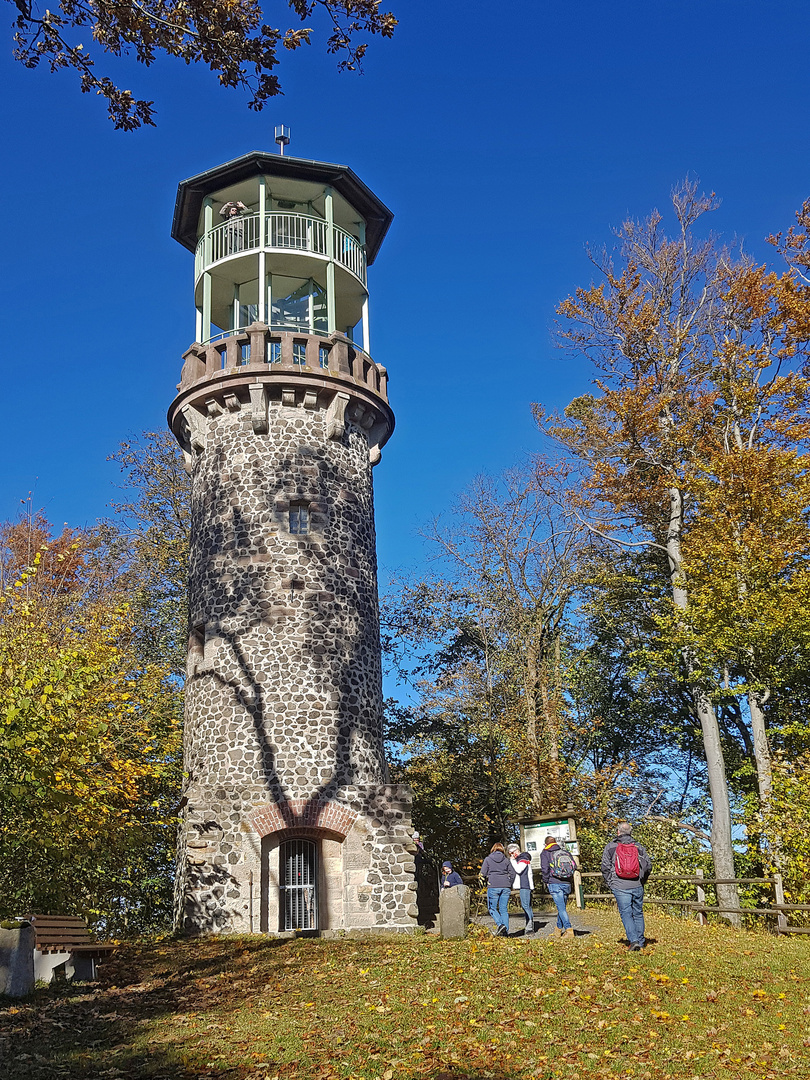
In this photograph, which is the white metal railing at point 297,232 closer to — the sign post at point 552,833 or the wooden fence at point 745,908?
the sign post at point 552,833

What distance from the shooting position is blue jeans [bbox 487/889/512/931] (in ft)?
47.6

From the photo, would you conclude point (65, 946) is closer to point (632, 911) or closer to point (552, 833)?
point (632, 911)

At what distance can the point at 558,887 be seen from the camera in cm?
1440

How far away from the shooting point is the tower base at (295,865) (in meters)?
15.7

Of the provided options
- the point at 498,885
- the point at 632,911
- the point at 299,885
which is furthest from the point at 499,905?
the point at 299,885

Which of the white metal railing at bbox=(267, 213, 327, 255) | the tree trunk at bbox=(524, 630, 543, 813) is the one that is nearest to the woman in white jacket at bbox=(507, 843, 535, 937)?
the tree trunk at bbox=(524, 630, 543, 813)

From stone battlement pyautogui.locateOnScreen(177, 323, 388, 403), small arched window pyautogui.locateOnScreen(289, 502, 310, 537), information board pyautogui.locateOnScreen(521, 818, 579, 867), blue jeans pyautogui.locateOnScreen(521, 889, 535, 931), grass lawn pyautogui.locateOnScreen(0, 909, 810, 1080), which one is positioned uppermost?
stone battlement pyautogui.locateOnScreen(177, 323, 388, 403)

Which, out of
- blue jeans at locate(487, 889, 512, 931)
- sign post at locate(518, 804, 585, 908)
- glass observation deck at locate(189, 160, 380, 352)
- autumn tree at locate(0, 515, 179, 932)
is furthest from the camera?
glass observation deck at locate(189, 160, 380, 352)

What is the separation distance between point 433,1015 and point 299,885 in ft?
24.2

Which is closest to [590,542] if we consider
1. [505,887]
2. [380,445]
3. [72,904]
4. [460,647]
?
[460,647]

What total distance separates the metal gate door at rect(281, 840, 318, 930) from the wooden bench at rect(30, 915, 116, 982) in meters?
4.69

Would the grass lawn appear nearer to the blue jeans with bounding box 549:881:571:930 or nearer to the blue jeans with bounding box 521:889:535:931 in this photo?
the blue jeans with bounding box 549:881:571:930

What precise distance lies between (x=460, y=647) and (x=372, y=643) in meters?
11.7

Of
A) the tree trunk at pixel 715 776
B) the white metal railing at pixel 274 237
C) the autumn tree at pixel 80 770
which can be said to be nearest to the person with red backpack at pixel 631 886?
the autumn tree at pixel 80 770
